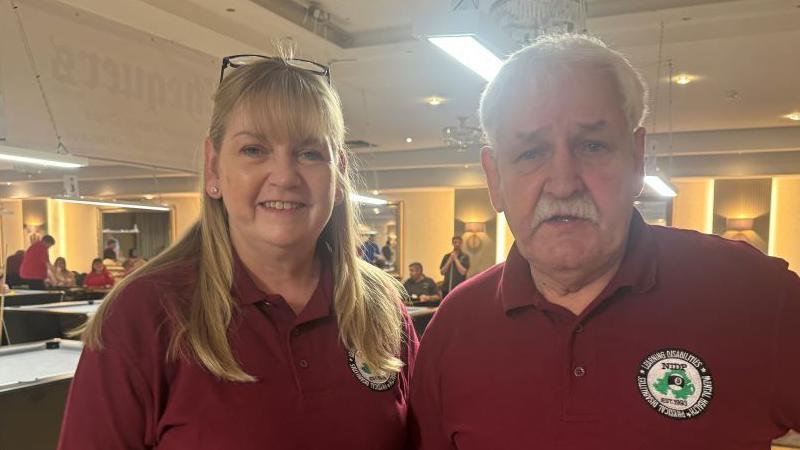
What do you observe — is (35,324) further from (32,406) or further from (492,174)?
(492,174)

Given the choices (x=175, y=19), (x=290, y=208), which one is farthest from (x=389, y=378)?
(x=175, y=19)

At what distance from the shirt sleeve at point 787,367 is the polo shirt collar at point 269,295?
975 mm

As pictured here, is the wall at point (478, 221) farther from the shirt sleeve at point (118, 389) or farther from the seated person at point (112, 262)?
the shirt sleeve at point (118, 389)

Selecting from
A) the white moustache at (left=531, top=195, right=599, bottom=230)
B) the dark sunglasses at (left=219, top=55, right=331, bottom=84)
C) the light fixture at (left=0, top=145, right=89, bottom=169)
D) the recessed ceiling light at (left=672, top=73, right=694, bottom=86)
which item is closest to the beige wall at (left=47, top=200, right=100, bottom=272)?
the light fixture at (left=0, top=145, right=89, bottom=169)

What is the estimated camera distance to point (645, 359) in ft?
3.93

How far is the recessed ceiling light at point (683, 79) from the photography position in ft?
20.5

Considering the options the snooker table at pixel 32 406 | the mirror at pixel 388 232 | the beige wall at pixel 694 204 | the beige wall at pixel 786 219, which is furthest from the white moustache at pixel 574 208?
the mirror at pixel 388 232

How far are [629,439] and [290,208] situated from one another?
33.9 inches

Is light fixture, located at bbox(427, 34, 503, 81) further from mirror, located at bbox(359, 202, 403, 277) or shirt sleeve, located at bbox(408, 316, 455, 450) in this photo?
mirror, located at bbox(359, 202, 403, 277)

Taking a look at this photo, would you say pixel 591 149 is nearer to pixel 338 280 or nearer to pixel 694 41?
pixel 338 280

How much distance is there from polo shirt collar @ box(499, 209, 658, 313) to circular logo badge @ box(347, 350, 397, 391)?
0.37m

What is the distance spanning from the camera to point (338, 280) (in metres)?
1.59

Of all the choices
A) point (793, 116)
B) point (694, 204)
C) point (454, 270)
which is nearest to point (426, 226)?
point (454, 270)

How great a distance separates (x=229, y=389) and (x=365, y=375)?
33 centimetres
